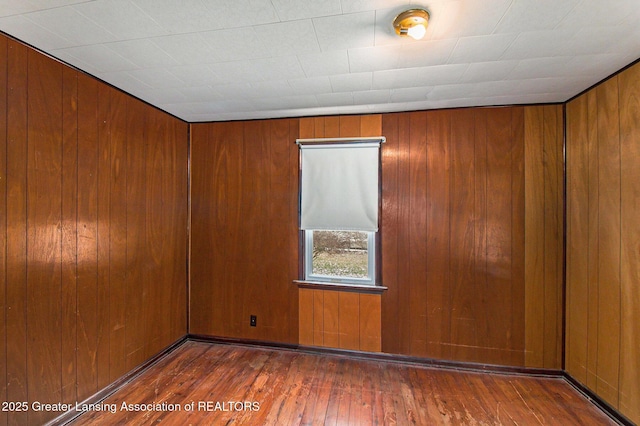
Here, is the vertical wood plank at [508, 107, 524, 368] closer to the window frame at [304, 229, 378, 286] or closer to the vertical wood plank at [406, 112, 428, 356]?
the vertical wood plank at [406, 112, 428, 356]

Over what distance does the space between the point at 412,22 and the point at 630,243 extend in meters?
1.99

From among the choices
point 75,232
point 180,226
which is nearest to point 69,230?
point 75,232

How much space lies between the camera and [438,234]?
2.54m

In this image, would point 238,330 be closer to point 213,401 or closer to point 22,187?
point 213,401

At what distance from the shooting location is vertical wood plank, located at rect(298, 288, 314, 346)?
9.04 feet

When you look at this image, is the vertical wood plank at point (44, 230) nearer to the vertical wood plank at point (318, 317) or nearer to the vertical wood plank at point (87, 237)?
the vertical wood plank at point (87, 237)

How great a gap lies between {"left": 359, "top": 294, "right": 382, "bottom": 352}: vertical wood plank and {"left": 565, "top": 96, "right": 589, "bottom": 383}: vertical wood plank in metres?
1.56

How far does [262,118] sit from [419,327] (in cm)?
257

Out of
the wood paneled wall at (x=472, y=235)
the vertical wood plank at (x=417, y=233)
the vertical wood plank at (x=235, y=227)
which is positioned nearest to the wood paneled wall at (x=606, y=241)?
the wood paneled wall at (x=472, y=235)

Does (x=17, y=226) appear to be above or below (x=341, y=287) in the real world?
above

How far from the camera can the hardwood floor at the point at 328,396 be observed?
6.15ft

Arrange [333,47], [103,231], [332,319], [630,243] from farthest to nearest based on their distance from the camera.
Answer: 1. [332,319]
2. [103,231]
3. [630,243]
4. [333,47]

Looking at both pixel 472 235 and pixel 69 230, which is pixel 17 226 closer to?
pixel 69 230

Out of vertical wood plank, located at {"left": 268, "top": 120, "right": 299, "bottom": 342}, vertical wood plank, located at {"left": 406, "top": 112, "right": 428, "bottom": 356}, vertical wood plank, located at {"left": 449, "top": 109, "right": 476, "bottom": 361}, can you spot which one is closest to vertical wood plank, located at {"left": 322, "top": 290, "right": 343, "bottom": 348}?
vertical wood plank, located at {"left": 268, "top": 120, "right": 299, "bottom": 342}
